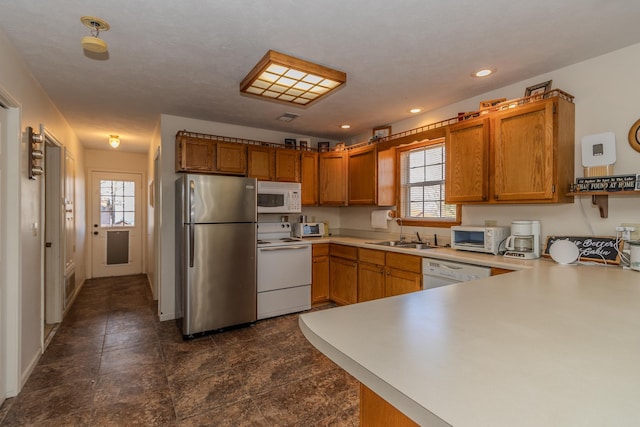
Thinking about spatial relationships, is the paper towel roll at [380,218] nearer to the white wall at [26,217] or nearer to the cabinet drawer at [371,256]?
the cabinet drawer at [371,256]

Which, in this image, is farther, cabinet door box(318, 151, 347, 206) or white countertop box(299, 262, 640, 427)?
cabinet door box(318, 151, 347, 206)

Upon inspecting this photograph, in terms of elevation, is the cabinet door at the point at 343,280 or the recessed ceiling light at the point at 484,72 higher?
the recessed ceiling light at the point at 484,72

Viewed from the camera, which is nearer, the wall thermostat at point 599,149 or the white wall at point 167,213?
the wall thermostat at point 599,149

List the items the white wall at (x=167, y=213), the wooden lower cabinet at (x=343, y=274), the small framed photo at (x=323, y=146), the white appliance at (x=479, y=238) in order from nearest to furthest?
the white appliance at (x=479, y=238) < the white wall at (x=167, y=213) < the wooden lower cabinet at (x=343, y=274) < the small framed photo at (x=323, y=146)

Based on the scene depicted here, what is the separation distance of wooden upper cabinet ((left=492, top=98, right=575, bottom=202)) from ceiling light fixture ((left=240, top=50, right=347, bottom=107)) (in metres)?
1.45

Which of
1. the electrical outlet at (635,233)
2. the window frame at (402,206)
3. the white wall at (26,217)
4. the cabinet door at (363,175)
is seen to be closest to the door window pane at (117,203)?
the white wall at (26,217)

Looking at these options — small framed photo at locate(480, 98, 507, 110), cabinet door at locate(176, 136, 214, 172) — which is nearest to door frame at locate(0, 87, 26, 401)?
cabinet door at locate(176, 136, 214, 172)

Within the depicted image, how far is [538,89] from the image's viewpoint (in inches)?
103

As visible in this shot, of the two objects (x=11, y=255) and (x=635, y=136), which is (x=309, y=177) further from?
(x=635, y=136)

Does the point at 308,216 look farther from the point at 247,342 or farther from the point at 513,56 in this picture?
the point at 513,56

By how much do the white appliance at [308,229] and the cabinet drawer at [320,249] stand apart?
308mm

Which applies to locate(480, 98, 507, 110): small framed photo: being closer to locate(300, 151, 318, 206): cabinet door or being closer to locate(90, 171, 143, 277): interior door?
locate(300, 151, 318, 206): cabinet door

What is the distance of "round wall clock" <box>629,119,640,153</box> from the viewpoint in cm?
219

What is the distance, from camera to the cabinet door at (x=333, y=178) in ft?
14.7
